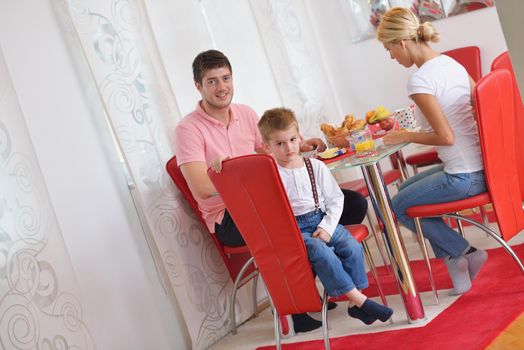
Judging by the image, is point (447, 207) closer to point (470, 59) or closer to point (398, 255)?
point (398, 255)

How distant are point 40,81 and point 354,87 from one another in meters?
2.45

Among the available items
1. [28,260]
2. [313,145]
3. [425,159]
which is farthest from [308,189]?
[425,159]

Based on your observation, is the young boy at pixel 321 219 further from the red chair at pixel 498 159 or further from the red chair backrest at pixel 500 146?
the red chair backrest at pixel 500 146

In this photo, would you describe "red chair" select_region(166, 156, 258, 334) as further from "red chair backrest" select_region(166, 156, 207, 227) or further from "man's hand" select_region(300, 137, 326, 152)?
"man's hand" select_region(300, 137, 326, 152)

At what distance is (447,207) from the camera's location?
283cm

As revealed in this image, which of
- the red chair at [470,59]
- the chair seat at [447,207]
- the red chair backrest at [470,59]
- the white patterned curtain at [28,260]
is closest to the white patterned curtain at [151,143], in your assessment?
the white patterned curtain at [28,260]

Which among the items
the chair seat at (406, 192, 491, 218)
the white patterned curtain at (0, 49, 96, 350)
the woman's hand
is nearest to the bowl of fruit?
the woman's hand

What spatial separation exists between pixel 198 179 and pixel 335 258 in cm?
83

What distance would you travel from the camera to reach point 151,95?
11.3 ft

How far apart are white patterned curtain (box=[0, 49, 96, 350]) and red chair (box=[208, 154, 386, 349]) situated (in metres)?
0.72

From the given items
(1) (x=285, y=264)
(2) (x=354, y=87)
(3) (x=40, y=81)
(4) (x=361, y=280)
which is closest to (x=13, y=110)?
(3) (x=40, y=81)

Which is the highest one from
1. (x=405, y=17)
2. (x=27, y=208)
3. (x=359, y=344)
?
(x=405, y=17)

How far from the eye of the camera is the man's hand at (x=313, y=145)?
3.30 metres

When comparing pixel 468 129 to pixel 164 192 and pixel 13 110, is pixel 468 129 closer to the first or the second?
pixel 164 192
